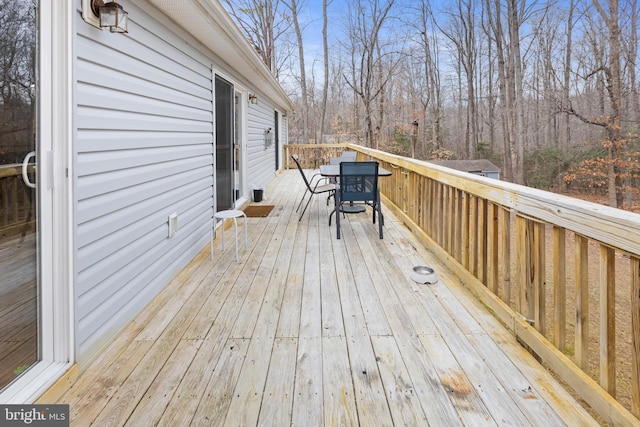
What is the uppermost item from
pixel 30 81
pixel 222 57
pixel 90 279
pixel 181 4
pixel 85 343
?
pixel 222 57

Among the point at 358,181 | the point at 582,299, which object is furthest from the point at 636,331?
the point at 358,181

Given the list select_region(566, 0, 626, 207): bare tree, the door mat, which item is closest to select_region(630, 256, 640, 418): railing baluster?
the door mat

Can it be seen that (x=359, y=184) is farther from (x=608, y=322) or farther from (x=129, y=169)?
(x=608, y=322)

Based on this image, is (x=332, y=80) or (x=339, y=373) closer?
(x=339, y=373)

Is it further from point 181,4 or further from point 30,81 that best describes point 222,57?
point 30,81

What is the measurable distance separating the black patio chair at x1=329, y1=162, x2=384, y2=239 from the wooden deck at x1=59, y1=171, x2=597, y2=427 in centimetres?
136

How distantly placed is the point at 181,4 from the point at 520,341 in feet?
9.73

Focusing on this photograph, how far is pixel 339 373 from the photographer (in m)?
1.85

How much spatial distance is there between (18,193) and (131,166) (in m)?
0.89

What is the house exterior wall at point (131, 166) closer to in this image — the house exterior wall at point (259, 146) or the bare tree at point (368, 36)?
the house exterior wall at point (259, 146)

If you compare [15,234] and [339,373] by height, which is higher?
[15,234]

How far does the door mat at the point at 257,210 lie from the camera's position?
577cm

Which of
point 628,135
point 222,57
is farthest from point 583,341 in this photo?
point 628,135

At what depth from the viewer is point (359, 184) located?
4.57 meters
